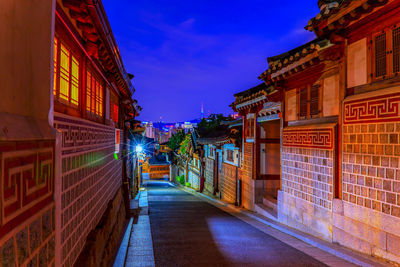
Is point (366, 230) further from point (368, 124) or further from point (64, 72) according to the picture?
point (64, 72)

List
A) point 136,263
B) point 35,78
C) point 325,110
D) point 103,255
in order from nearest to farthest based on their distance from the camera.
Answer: point 35,78 → point 103,255 → point 136,263 → point 325,110

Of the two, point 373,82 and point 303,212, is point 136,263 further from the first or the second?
point 373,82

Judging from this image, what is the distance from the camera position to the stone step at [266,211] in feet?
39.6

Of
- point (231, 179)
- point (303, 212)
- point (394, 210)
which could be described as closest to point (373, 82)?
point (394, 210)

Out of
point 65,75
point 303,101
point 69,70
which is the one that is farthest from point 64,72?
point 303,101

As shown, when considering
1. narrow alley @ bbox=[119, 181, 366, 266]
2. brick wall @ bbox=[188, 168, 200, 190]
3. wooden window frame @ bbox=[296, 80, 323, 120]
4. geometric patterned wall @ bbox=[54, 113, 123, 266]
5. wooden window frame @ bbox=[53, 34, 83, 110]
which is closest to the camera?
geometric patterned wall @ bbox=[54, 113, 123, 266]

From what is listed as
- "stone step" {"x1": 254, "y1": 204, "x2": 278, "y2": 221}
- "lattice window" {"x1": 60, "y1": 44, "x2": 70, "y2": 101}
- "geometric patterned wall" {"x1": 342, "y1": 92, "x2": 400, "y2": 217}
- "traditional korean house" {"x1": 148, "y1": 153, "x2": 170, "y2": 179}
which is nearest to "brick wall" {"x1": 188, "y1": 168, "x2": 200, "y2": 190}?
"stone step" {"x1": 254, "y1": 204, "x2": 278, "y2": 221}

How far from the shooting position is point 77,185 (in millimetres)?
4703

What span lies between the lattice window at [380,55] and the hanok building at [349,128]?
2cm

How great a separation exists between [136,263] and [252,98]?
11253mm

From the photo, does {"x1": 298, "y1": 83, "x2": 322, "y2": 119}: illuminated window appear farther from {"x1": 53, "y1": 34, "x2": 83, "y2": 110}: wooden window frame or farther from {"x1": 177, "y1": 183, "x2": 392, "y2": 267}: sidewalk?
{"x1": 53, "y1": 34, "x2": 83, "y2": 110}: wooden window frame

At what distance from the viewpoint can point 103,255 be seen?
18.3 ft

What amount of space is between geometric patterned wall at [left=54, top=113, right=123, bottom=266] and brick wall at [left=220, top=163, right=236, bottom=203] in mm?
13180

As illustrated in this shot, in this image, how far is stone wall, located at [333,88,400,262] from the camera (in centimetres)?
578
